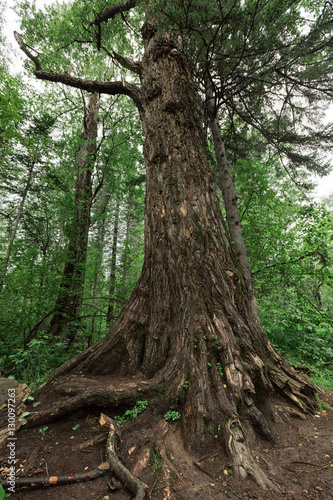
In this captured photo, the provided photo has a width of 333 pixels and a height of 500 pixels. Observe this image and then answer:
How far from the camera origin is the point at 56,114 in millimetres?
7730

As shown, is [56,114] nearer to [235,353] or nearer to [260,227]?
[260,227]

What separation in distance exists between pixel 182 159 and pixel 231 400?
9.95 feet

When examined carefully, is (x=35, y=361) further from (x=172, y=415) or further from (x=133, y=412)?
(x=172, y=415)

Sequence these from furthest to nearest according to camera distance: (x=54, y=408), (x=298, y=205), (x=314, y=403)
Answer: (x=298, y=205) < (x=314, y=403) < (x=54, y=408)

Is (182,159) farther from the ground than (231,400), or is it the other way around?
(182,159)

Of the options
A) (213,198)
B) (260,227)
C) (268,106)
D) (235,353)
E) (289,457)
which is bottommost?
(289,457)

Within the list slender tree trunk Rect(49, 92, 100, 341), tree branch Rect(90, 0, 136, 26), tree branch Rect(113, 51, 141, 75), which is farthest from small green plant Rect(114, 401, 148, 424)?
tree branch Rect(90, 0, 136, 26)

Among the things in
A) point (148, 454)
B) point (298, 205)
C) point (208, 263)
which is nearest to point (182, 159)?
point (208, 263)

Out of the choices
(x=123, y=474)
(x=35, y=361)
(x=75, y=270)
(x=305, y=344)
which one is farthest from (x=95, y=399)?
(x=305, y=344)

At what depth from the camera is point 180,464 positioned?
1.62m

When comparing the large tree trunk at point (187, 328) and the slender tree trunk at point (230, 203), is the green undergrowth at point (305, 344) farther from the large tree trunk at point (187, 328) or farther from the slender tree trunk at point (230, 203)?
the large tree trunk at point (187, 328)

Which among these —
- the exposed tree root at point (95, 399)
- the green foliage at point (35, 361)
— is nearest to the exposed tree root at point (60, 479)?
the exposed tree root at point (95, 399)

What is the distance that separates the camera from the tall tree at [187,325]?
1939 millimetres

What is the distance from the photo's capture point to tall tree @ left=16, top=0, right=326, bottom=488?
6.36ft
